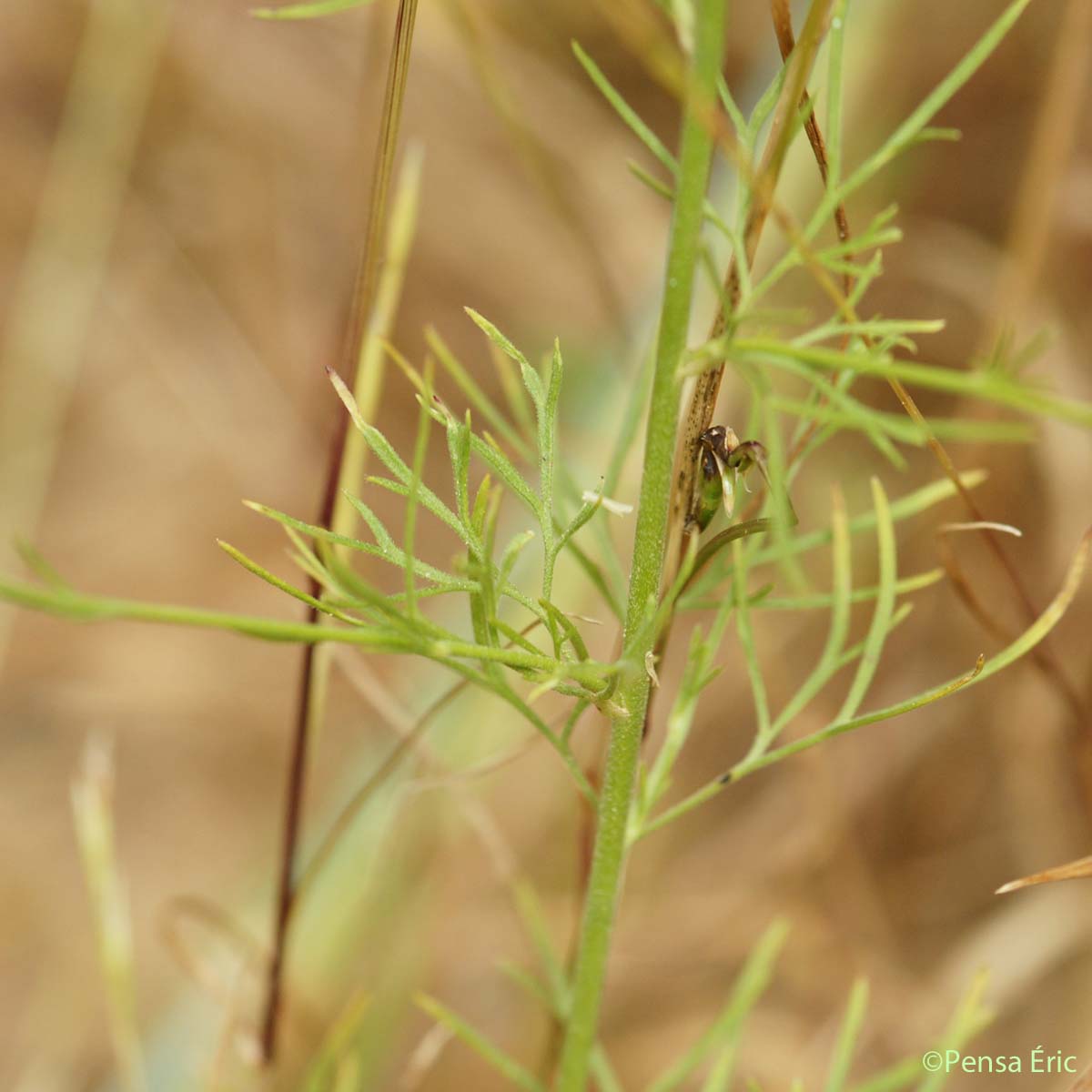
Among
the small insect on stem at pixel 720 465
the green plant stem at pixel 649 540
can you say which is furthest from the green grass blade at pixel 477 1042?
the small insect on stem at pixel 720 465

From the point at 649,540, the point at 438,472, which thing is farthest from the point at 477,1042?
the point at 438,472

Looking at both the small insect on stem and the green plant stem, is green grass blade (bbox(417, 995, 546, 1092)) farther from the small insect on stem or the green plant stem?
the small insect on stem

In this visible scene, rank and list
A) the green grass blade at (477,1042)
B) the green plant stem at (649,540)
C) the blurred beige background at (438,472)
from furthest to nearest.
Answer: the blurred beige background at (438,472) < the green grass blade at (477,1042) < the green plant stem at (649,540)

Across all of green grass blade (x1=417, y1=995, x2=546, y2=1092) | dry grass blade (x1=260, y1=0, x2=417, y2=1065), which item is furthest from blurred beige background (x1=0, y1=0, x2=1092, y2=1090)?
green grass blade (x1=417, y1=995, x2=546, y2=1092)

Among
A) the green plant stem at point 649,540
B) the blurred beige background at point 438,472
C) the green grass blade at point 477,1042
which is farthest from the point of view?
the blurred beige background at point 438,472

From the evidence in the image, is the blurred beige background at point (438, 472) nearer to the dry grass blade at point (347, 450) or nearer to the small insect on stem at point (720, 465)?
the dry grass blade at point (347, 450)

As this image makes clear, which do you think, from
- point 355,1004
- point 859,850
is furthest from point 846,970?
point 355,1004
